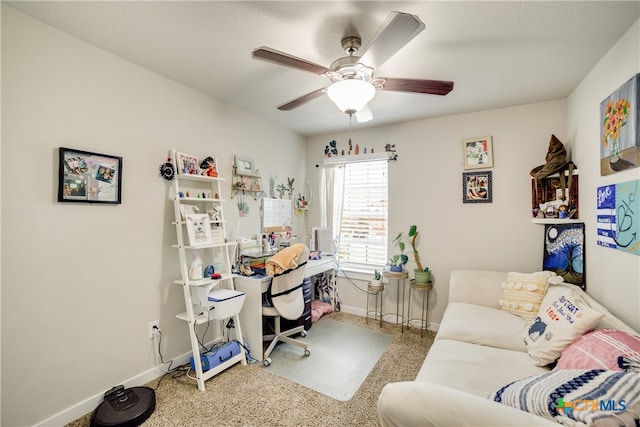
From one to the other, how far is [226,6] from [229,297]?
6.45 ft

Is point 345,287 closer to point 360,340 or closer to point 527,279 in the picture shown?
point 360,340

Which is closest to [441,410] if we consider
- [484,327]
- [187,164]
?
[484,327]

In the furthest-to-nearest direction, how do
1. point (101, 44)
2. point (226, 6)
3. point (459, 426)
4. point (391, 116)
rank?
point (391, 116) → point (101, 44) → point (226, 6) → point (459, 426)

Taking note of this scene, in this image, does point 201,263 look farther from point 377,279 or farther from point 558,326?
point 558,326

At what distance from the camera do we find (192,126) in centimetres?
250

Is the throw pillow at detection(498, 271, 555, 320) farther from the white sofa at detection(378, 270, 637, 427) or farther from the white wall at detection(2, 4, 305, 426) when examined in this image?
the white wall at detection(2, 4, 305, 426)

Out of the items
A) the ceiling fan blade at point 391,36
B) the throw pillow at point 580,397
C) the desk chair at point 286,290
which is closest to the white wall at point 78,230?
the desk chair at point 286,290

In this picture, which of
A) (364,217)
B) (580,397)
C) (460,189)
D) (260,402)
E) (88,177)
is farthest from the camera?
(364,217)

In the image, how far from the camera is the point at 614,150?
68.2 inches

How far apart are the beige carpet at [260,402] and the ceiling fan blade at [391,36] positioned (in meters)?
2.16

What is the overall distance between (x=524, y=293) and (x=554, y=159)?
1.21m

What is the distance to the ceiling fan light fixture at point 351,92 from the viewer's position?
1577 millimetres

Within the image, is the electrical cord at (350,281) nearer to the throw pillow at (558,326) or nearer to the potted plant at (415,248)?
the potted plant at (415,248)

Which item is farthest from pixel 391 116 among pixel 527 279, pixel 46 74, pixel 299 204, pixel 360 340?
pixel 46 74
